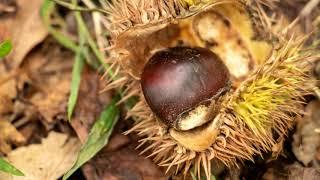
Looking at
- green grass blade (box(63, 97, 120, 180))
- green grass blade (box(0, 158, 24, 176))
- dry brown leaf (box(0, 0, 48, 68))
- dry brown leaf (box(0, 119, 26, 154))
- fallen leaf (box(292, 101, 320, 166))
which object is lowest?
fallen leaf (box(292, 101, 320, 166))

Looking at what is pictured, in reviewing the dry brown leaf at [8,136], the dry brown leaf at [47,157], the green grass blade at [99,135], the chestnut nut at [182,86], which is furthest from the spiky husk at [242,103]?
the dry brown leaf at [8,136]

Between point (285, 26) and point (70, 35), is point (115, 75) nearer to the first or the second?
point (70, 35)

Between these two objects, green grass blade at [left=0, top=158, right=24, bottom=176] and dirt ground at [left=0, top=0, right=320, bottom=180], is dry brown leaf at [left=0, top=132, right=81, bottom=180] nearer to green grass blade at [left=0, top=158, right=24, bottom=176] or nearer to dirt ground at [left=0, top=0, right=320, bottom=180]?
dirt ground at [left=0, top=0, right=320, bottom=180]

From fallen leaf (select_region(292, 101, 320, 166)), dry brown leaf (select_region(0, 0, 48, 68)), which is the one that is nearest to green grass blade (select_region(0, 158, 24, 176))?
dry brown leaf (select_region(0, 0, 48, 68))

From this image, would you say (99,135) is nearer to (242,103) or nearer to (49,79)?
(49,79)

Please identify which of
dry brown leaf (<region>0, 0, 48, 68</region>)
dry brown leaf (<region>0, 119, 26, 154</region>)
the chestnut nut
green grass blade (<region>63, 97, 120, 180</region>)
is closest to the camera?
the chestnut nut
